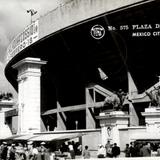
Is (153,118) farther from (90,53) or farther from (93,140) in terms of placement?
(90,53)

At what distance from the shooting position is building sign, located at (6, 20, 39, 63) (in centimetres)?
3750

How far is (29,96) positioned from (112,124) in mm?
15193

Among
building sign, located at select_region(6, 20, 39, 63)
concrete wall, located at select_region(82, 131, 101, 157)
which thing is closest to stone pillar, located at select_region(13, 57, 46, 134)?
building sign, located at select_region(6, 20, 39, 63)

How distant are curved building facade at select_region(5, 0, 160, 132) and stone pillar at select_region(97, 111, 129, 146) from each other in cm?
872

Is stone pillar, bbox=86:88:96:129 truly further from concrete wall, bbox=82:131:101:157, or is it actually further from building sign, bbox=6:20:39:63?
concrete wall, bbox=82:131:101:157

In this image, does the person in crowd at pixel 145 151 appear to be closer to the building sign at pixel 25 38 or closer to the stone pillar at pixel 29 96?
the stone pillar at pixel 29 96

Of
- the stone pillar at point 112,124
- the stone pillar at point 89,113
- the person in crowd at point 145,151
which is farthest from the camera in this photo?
the stone pillar at point 89,113

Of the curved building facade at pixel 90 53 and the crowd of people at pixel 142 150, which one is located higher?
the curved building facade at pixel 90 53

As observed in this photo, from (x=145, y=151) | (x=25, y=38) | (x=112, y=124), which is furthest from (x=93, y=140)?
(x=25, y=38)

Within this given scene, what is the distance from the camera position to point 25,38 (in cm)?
3928

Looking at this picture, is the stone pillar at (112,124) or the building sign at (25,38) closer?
the stone pillar at (112,124)

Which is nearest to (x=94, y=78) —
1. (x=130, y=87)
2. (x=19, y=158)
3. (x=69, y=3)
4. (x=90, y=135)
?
(x=130, y=87)

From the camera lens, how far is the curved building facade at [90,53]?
1212 inches

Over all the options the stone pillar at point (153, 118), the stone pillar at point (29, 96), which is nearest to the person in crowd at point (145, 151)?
the stone pillar at point (153, 118)
